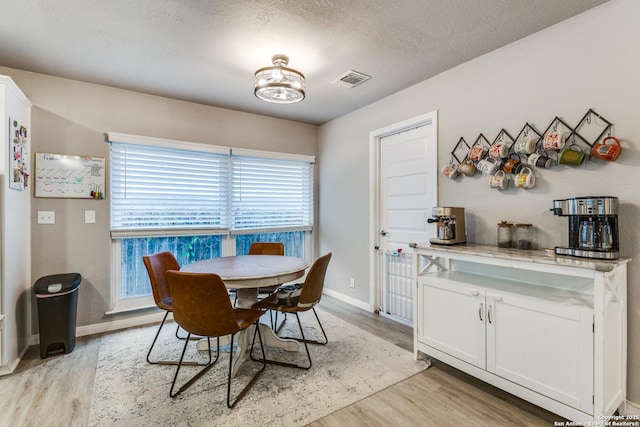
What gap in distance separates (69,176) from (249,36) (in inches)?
89.0

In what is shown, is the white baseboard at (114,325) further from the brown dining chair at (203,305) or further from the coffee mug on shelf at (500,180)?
the coffee mug on shelf at (500,180)

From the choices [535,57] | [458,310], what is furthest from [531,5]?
[458,310]

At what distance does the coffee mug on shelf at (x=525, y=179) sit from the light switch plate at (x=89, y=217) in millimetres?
3856

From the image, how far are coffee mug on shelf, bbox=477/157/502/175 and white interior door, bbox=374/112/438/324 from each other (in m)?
0.50

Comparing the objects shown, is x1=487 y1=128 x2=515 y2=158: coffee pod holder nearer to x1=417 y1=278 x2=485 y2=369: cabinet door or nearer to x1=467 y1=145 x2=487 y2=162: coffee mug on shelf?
x1=467 y1=145 x2=487 y2=162: coffee mug on shelf

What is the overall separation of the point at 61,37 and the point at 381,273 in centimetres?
364

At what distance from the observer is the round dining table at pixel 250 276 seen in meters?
2.19

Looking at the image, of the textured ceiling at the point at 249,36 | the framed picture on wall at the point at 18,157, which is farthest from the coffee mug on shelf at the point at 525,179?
the framed picture on wall at the point at 18,157

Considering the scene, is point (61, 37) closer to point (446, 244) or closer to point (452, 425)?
point (446, 244)

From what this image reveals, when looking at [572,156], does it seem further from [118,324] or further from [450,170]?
[118,324]

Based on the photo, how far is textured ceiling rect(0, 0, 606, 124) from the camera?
1.96 meters

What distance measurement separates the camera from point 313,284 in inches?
95.0

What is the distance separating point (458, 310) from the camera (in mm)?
2195

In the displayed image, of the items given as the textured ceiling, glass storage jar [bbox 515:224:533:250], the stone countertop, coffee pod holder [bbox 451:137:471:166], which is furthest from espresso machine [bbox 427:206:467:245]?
the textured ceiling
